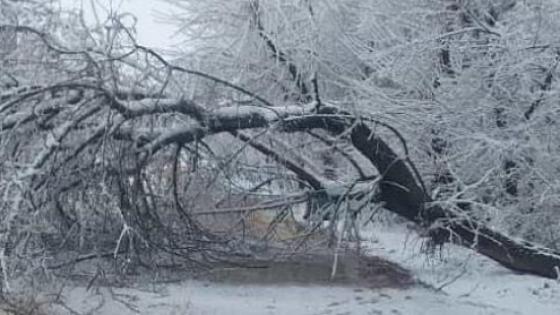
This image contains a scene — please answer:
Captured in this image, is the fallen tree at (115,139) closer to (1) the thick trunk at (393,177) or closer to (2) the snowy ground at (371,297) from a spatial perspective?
(1) the thick trunk at (393,177)

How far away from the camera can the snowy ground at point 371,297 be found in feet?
34.9

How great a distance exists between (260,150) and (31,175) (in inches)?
108

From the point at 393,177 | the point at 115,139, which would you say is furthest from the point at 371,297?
the point at 115,139

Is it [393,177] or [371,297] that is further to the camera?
[371,297]

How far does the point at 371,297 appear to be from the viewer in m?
12.1

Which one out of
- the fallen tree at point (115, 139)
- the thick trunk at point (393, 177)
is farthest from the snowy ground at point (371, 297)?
the fallen tree at point (115, 139)

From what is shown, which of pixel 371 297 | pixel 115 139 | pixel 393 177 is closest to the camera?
pixel 115 139

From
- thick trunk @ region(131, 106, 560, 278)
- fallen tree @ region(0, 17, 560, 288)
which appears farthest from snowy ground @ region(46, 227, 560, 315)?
fallen tree @ region(0, 17, 560, 288)

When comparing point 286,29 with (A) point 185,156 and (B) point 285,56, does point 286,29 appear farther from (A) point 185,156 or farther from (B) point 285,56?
(A) point 185,156

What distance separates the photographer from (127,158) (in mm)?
8023

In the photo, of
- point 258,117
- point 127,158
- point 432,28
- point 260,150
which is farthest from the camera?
point 432,28

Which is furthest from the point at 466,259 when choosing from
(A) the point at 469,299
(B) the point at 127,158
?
(B) the point at 127,158

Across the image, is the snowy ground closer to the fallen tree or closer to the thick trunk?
the thick trunk

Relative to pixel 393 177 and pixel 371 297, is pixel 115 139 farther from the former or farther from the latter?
pixel 371 297
